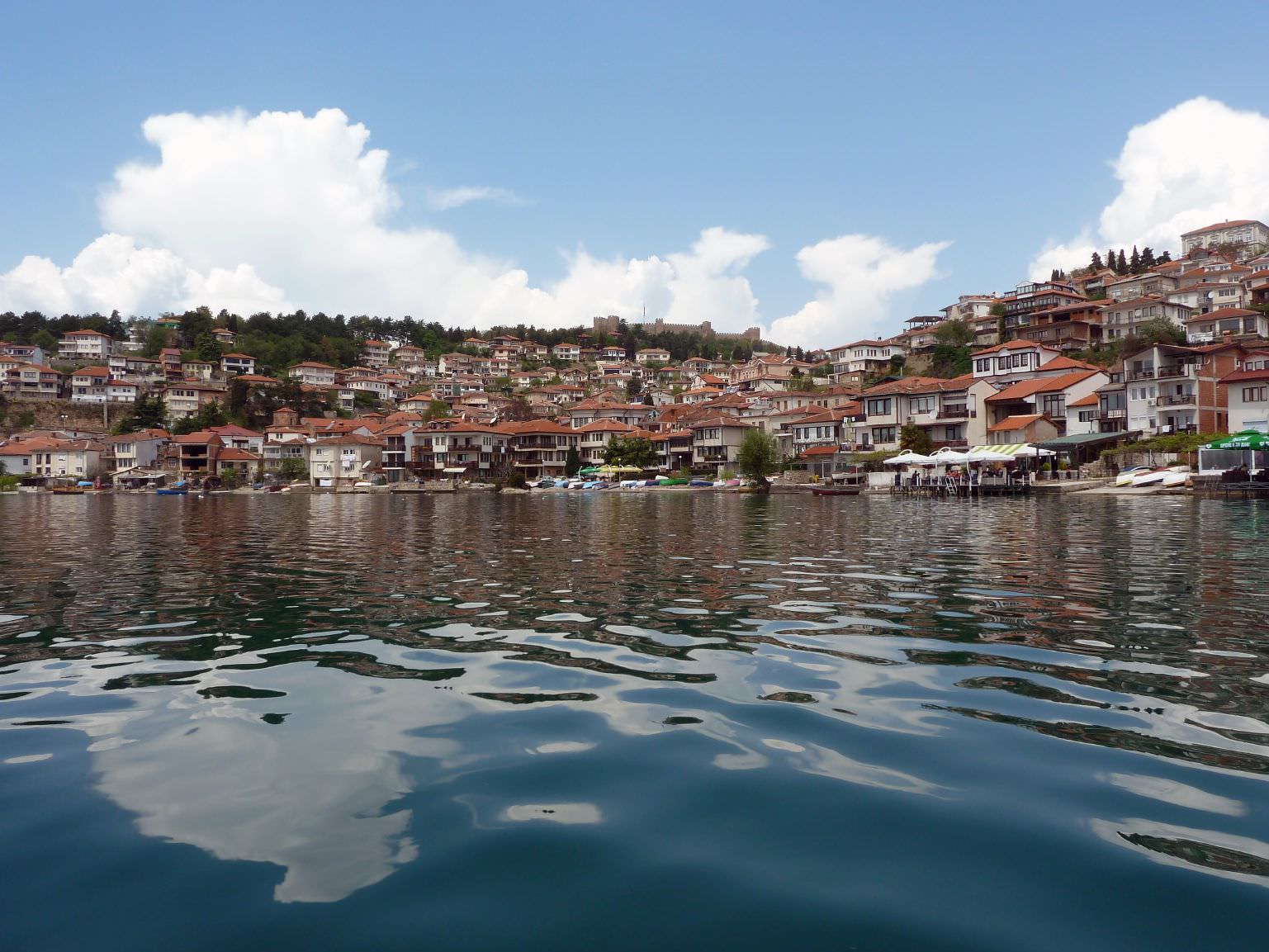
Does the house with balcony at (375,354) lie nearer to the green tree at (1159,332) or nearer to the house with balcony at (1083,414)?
the green tree at (1159,332)

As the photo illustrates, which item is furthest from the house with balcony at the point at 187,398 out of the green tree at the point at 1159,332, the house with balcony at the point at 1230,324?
the house with balcony at the point at 1230,324

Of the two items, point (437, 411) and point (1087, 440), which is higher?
point (437, 411)

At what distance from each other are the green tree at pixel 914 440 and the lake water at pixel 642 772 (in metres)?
58.3

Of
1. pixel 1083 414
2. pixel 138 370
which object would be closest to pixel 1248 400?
pixel 1083 414

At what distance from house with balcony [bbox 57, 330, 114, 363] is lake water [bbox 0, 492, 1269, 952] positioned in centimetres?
16051

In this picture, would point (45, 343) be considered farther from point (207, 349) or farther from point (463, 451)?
point (463, 451)

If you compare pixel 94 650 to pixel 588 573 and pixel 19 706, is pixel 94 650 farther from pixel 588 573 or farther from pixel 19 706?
pixel 588 573

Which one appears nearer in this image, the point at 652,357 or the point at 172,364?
the point at 172,364

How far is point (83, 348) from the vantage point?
140 m

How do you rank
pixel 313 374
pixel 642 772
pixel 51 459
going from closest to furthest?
pixel 642 772 < pixel 51 459 < pixel 313 374

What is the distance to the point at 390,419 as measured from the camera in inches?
4395

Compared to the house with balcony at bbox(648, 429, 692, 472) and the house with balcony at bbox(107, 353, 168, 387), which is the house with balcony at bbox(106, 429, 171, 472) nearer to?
the house with balcony at bbox(107, 353, 168, 387)

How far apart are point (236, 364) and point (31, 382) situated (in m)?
30.9

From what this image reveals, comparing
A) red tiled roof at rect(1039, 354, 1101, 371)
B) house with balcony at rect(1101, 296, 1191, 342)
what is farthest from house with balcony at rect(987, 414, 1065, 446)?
house with balcony at rect(1101, 296, 1191, 342)
